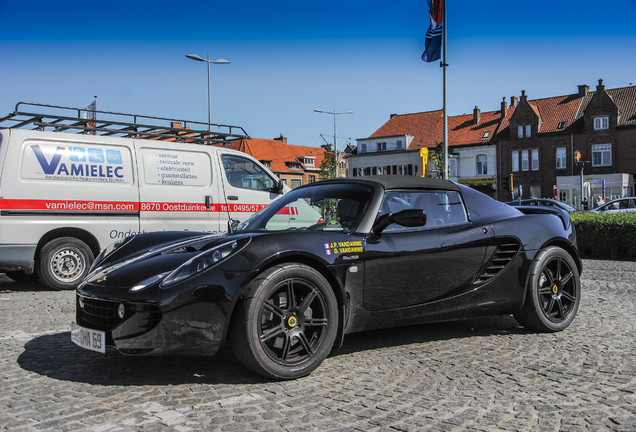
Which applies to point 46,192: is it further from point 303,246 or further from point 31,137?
point 303,246

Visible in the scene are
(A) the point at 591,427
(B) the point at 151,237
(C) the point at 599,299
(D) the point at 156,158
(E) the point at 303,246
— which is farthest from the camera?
(D) the point at 156,158

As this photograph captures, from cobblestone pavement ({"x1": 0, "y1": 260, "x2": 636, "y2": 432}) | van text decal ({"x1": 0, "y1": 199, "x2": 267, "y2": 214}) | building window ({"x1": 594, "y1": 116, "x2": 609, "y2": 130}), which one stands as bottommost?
cobblestone pavement ({"x1": 0, "y1": 260, "x2": 636, "y2": 432})

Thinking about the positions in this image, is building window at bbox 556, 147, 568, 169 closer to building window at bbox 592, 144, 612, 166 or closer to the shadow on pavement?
building window at bbox 592, 144, 612, 166

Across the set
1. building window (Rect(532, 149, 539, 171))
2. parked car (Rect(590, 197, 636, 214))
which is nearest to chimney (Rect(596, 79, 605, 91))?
building window (Rect(532, 149, 539, 171))

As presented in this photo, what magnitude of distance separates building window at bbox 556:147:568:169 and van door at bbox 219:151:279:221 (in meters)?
51.5

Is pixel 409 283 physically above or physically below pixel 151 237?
below

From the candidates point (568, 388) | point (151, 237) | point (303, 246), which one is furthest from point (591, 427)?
point (151, 237)

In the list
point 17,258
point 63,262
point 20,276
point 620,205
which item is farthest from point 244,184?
point 620,205

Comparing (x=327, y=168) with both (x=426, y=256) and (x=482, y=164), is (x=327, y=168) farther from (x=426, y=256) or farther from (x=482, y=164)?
(x=426, y=256)

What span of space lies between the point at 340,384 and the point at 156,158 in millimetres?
6426

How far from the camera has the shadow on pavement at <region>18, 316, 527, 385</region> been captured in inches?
149

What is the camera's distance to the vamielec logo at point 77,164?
8.07 metres

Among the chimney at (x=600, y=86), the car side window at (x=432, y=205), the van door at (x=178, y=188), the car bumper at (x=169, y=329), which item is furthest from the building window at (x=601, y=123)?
the car bumper at (x=169, y=329)

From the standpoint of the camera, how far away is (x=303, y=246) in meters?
3.85
